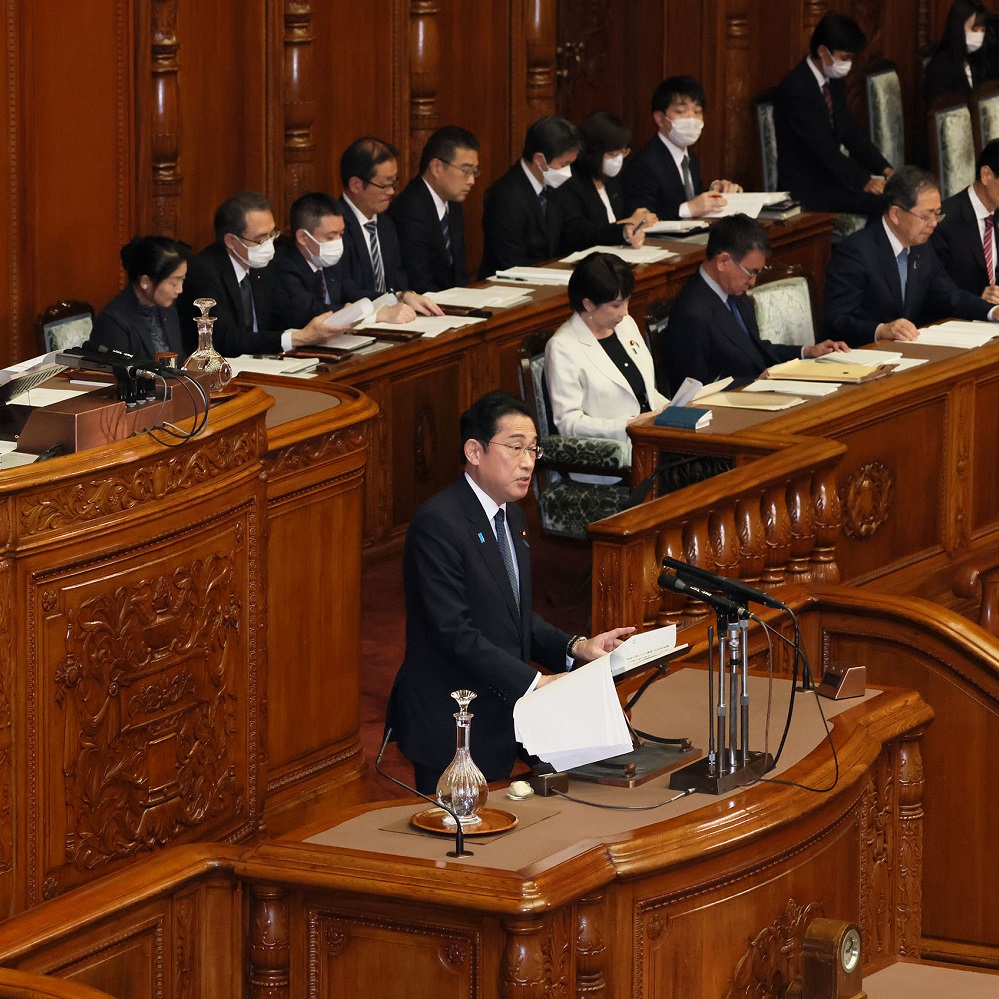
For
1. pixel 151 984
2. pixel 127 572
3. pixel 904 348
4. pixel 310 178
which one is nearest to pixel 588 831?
pixel 151 984

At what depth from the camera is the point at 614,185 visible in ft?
32.5

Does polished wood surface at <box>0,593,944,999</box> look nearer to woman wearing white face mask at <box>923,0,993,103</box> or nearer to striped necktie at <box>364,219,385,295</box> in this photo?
striped necktie at <box>364,219,385,295</box>

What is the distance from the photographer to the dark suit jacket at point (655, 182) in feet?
32.8

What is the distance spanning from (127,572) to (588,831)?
114 cm

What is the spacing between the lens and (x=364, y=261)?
323 inches

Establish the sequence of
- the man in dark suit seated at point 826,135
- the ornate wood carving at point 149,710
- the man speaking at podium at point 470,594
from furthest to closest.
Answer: the man in dark suit seated at point 826,135 → the man speaking at podium at point 470,594 → the ornate wood carving at point 149,710

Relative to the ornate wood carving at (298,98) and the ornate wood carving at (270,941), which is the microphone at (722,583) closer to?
the ornate wood carving at (270,941)

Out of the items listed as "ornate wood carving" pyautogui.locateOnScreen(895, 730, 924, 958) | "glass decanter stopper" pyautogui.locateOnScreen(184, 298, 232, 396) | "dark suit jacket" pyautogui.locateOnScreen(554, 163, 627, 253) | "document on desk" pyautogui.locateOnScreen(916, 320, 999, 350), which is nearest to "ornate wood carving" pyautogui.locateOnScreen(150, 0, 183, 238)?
"dark suit jacket" pyautogui.locateOnScreen(554, 163, 627, 253)

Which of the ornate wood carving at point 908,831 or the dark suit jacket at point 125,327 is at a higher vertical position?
the dark suit jacket at point 125,327

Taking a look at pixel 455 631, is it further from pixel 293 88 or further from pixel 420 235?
pixel 293 88

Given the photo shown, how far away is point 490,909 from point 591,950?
29cm

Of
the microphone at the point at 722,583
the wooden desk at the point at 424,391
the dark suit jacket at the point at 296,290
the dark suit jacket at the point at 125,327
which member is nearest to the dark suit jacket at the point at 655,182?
the wooden desk at the point at 424,391

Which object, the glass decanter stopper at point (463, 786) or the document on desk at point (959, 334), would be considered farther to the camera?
the document on desk at point (959, 334)

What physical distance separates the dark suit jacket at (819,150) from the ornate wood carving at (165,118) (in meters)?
3.95
